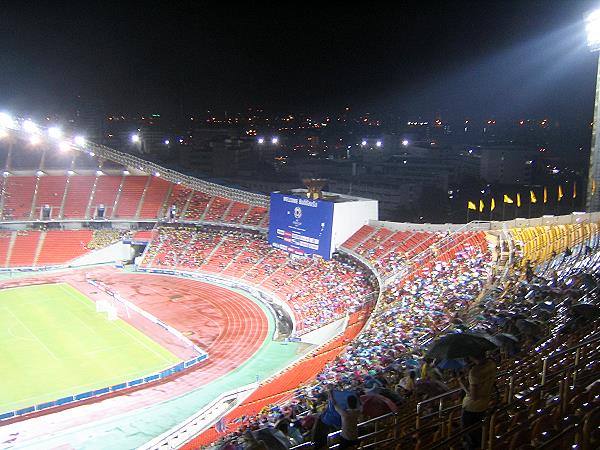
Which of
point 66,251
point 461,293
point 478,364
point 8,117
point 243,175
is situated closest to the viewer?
point 478,364

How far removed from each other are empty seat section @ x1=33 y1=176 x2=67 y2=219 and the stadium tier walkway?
24.0 metres

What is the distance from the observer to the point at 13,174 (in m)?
41.7

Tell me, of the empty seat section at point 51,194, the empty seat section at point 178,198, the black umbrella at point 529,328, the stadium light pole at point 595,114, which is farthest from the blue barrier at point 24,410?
the empty seat section at point 51,194

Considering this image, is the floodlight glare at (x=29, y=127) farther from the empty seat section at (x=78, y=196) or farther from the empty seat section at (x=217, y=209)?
the empty seat section at (x=217, y=209)

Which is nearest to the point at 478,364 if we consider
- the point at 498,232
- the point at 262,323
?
the point at 498,232

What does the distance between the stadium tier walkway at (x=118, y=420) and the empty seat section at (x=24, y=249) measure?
20.4m

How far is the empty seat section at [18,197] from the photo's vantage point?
38.5m

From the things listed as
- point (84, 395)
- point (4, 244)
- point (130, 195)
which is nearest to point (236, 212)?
point (130, 195)

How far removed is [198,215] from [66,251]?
9.13 m

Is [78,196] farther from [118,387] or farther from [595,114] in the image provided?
[595,114]

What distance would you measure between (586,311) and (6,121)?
42837 mm

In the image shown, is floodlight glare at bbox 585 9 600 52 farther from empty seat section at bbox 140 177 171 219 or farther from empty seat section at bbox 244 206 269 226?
empty seat section at bbox 140 177 171 219

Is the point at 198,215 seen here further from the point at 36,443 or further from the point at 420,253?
the point at 36,443

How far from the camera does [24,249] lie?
120ft
